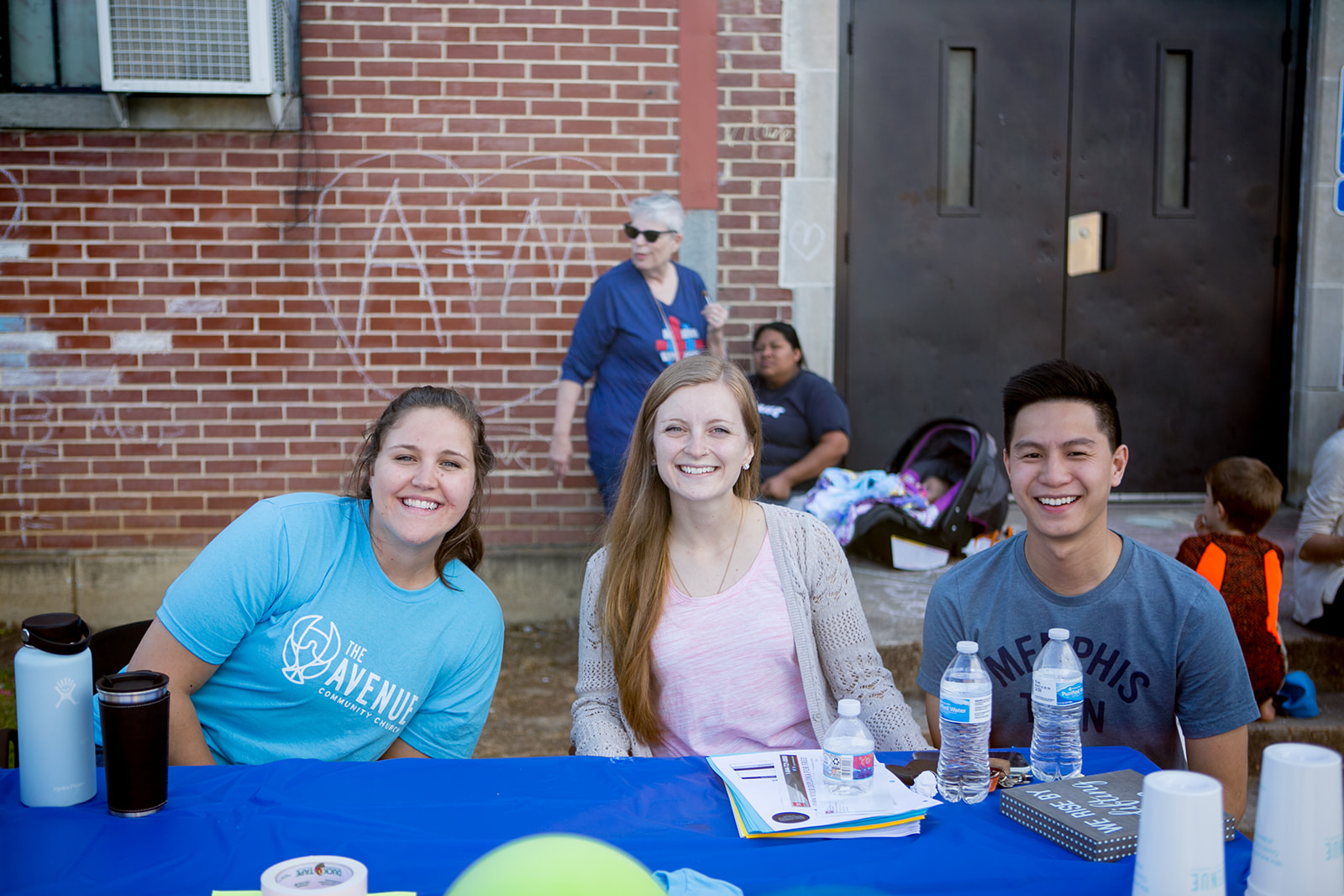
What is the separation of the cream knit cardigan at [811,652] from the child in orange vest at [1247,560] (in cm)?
137

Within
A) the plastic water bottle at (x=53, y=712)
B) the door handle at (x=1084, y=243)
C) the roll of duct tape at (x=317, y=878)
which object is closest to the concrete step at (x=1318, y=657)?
the door handle at (x=1084, y=243)

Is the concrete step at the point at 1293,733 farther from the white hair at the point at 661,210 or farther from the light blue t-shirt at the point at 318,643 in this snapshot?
the white hair at the point at 661,210

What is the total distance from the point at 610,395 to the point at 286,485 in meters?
1.76

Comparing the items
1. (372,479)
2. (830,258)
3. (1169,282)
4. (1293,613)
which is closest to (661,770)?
(372,479)

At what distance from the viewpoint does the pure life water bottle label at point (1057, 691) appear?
5.70 ft

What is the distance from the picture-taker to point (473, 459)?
223 cm

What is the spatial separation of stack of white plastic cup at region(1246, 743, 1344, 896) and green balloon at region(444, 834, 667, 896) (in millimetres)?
729

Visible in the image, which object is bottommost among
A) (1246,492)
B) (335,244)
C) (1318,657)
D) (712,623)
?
(1318,657)

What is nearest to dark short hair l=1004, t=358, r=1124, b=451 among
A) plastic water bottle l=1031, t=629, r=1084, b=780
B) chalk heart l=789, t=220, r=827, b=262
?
plastic water bottle l=1031, t=629, r=1084, b=780

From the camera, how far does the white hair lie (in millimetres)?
4559

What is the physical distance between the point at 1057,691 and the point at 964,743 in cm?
19

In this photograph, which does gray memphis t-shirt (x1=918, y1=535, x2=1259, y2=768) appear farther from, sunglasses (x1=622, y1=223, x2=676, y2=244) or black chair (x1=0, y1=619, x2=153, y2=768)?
sunglasses (x1=622, y1=223, x2=676, y2=244)

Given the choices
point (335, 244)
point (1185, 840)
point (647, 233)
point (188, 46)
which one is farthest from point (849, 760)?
point (188, 46)

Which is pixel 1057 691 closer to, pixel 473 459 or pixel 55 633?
pixel 473 459
